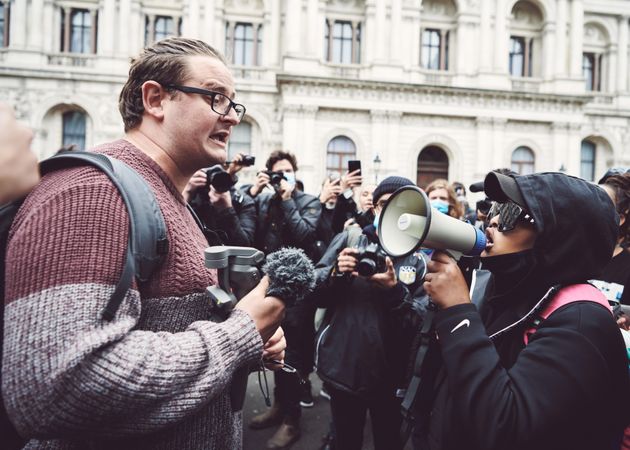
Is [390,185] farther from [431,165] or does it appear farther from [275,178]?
[431,165]

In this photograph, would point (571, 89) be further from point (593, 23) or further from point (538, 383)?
point (538, 383)

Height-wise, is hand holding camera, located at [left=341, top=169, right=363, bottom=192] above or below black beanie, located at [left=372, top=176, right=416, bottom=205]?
above

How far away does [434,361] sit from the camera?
6.98ft

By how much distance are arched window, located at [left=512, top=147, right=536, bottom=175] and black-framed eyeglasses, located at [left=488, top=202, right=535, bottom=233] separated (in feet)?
72.7

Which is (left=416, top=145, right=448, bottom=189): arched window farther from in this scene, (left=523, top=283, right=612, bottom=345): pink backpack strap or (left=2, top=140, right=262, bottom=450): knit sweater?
(left=2, top=140, right=262, bottom=450): knit sweater

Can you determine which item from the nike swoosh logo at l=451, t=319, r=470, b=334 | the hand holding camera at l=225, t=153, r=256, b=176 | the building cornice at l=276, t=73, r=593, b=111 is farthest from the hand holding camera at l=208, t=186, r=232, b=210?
the building cornice at l=276, t=73, r=593, b=111

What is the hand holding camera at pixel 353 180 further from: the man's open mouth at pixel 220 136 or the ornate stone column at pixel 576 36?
the ornate stone column at pixel 576 36

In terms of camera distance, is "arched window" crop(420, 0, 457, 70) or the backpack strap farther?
"arched window" crop(420, 0, 457, 70)

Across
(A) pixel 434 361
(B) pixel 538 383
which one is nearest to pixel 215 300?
(B) pixel 538 383

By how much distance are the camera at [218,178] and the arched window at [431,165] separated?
18988mm

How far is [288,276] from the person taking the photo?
Answer: 135cm

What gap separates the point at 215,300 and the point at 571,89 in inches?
1009

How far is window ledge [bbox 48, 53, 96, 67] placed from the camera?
19.9 metres

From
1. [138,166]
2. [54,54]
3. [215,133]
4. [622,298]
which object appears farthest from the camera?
[54,54]
